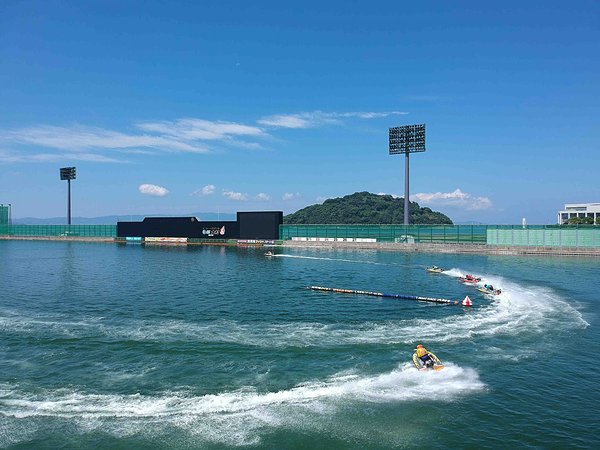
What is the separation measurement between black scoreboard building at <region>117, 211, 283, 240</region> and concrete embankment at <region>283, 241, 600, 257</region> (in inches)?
289

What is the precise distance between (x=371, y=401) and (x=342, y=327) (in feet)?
44.4

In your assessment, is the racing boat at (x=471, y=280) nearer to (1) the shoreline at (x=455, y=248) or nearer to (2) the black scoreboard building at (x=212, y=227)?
(1) the shoreline at (x=455, y=248)

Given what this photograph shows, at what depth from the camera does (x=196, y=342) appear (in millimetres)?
30891

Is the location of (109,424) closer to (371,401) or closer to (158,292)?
(371,401)

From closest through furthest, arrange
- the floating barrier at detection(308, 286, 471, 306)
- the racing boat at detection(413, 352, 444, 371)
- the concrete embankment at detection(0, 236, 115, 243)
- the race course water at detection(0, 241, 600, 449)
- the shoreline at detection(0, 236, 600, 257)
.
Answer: the race course water at detection(0, 241, 600, 449), the racing boat at detection(413, 352, 444, 371), the floating barrier at detection(308, 286, 471, 306), the shoreline at detection(0, 236, 600, 257), the concrete embankment at detection(0, 236, 115, 243)

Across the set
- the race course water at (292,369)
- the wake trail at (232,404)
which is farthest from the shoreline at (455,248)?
the wake trail at (232,404)

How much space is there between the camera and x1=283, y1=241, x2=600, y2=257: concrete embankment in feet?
306

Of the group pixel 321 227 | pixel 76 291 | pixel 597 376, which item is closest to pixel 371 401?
pixel 597 376

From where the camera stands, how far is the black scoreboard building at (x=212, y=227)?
122 m

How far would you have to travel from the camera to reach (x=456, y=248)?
102 meters

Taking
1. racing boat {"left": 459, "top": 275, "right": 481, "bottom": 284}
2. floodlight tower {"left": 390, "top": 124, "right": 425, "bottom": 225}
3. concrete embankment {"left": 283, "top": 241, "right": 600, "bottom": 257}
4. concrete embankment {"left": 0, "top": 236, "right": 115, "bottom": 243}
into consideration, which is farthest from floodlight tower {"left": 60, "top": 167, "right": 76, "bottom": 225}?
racing boat {"left": 459, "top": 275, "right": 481, "bottom": 284}

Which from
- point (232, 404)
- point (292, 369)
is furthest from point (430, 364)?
point (232, 404)

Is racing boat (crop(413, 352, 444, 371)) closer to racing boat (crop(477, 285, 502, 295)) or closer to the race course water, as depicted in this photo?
the race course water

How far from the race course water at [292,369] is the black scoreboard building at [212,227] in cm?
6943
